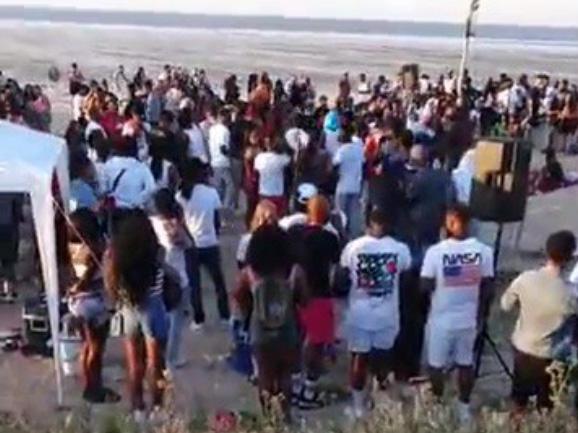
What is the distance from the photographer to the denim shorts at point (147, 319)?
9.61m

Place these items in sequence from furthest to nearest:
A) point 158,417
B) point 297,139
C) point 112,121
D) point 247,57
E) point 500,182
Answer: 1. point 247,57
2. point 112,121
3. point 297,139
4. point 500,182
5. point 158,417

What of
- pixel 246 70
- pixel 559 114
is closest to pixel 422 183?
pixel 559 114

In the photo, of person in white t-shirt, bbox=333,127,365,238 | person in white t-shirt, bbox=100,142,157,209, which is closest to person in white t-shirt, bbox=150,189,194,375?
person in white t-shirt, bbox=100,142,157,209

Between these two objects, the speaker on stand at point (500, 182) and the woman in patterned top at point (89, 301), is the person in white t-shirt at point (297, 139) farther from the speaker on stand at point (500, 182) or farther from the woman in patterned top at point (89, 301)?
the woman in patterned top at point (89, 301)

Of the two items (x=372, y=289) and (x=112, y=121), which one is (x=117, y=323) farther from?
(x=112, y=121)

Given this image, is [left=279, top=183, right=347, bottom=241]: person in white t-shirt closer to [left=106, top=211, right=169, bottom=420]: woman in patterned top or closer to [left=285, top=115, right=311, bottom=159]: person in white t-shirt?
[left=106, top=211, right=169, bottom=420]: woman in patterned top

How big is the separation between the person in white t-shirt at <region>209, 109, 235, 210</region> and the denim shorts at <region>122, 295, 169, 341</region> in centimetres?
780

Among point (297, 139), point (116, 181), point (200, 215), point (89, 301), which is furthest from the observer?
point (297, 139)

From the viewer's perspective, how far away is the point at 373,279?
9.79 meters

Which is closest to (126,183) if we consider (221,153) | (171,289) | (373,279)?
(171,289)

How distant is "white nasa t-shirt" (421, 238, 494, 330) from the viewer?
9578 mm

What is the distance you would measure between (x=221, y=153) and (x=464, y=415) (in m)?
9.51

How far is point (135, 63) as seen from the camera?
6838cm

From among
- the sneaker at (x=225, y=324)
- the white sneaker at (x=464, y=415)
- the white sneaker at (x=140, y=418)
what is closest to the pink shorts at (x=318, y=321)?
the white sneaker at (x=464, y=415)
